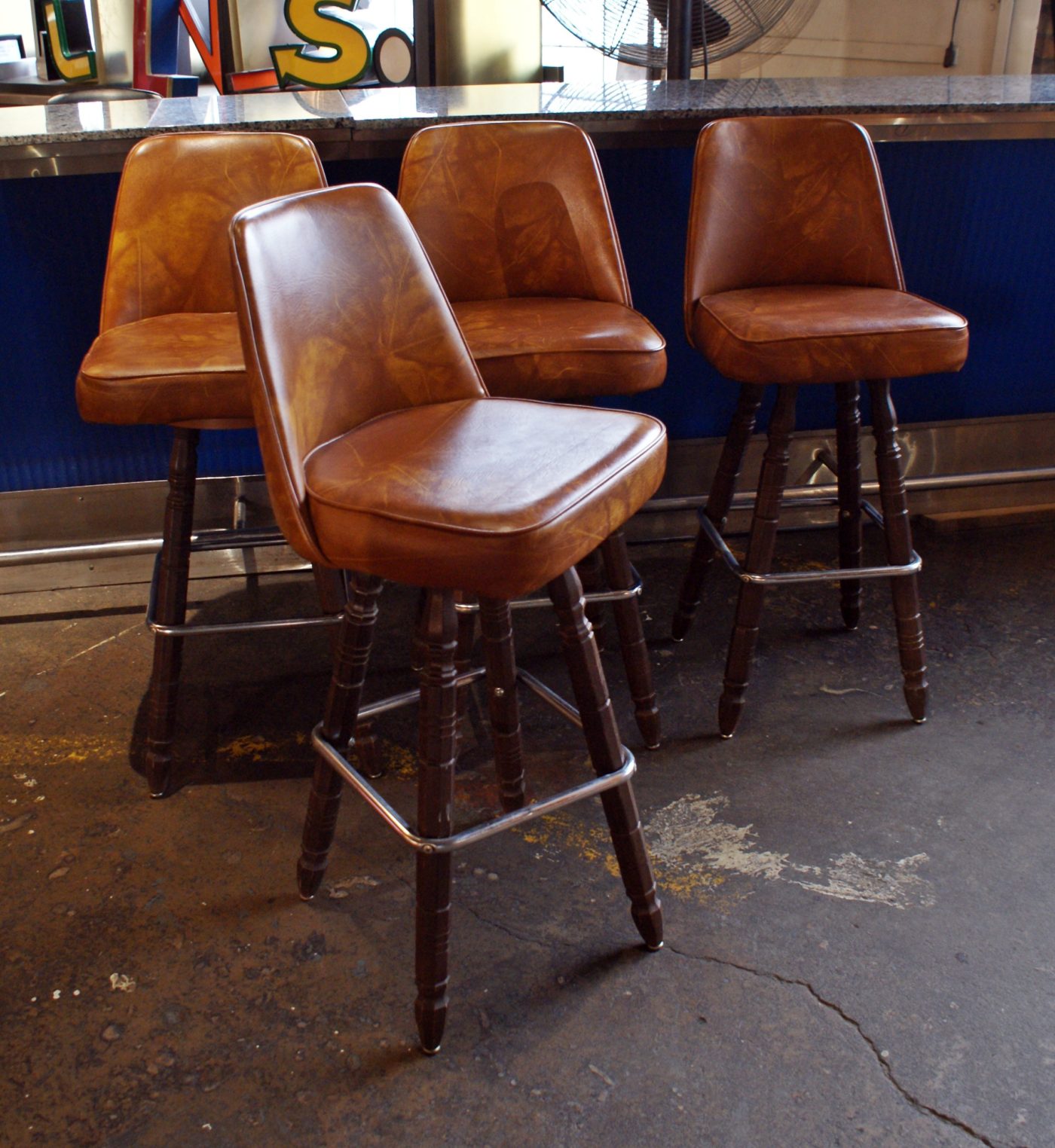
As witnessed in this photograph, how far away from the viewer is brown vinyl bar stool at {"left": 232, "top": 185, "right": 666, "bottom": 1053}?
120 centimetres

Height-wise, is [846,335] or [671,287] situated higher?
[846,335]

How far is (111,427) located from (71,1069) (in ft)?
5.47

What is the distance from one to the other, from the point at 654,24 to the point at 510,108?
4.29 ft

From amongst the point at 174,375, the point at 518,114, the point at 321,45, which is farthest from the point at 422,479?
the point at 321,45

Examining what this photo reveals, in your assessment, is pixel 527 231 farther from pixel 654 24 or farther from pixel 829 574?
pixel 654 24

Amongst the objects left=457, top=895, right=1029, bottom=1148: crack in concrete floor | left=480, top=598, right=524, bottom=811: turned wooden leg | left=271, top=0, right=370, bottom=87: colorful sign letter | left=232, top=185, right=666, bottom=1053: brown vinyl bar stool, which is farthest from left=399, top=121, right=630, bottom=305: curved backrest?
left=271, top=0, right=370, bottom=87: colorful sign letter

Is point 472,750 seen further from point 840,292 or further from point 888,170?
point 888,170

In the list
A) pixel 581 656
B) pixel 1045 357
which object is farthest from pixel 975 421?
pixel 581 656

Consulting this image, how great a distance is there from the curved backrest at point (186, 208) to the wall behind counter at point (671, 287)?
0.62 metres

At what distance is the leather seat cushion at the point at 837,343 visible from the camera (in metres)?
1.80

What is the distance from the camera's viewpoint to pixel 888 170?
2684mm

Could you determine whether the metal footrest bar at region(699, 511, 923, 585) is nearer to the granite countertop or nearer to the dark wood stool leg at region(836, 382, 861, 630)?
the dark wood stool leg at region(836, 382, 861, 630)

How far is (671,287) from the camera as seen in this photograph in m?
2.70

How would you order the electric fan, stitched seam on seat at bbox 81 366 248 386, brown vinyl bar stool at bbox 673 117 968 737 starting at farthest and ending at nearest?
the electric fan, brown vinyl bar stool at bbox 673 117 968 737, stitched seam on seat at bbox 81 366 248 386
